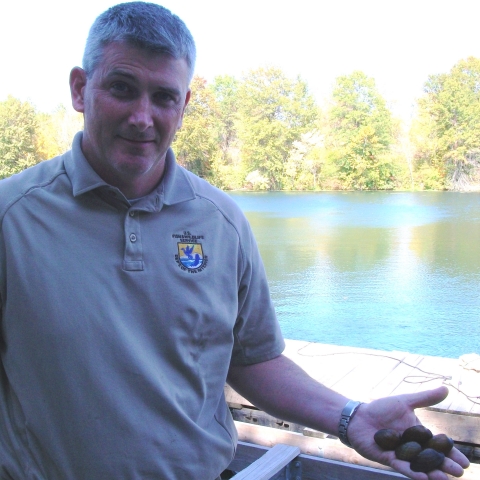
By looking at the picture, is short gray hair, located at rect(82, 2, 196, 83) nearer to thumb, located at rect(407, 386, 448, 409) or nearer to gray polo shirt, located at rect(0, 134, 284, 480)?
gray polo shirt, located at rect(0, 134, 284, 480)

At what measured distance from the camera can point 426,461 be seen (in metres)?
1.11

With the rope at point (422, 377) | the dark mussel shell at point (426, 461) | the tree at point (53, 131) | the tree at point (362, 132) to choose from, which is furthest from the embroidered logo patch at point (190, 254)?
the tree at point (362, 132)

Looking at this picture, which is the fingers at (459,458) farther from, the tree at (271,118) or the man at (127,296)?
the tree at (271,118)

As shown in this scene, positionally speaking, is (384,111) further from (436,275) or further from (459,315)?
(459,315)

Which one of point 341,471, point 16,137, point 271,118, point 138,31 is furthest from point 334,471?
point 271,118

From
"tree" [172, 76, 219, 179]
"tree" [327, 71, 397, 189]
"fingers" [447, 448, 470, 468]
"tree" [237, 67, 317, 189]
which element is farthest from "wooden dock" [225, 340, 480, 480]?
"tree" [327, 71, 397, 189]

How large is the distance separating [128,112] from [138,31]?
0.14m

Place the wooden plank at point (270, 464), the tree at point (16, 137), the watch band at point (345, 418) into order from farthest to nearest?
the tree at point (16, 137)
the wooden plank at point (270, 464)
the watch band at point (345, 418)

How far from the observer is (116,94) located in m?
1.10

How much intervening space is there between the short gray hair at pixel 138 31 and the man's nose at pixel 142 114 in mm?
90

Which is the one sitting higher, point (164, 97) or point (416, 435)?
point (164, 97)

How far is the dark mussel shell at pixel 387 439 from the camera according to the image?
117 cm

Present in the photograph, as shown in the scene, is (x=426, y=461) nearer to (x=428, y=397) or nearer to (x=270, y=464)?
(x=428, y=397)

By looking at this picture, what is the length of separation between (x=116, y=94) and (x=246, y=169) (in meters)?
19.3
